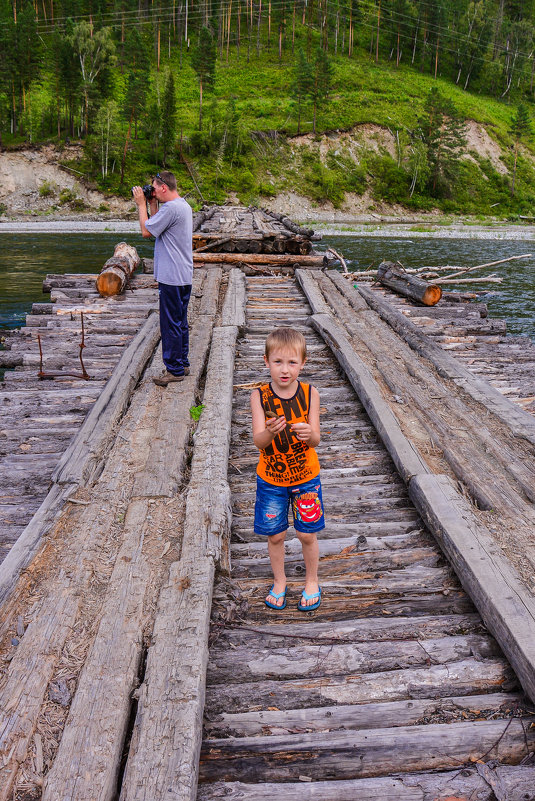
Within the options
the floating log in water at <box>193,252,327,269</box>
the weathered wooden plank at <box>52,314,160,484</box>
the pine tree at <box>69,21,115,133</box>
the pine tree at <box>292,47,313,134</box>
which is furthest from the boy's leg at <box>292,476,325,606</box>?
the pine tree at <box>292,47,313,134</box>

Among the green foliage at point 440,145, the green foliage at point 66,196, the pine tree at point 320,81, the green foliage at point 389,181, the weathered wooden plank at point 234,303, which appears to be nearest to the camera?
the weathered wooden plank at point 234,303

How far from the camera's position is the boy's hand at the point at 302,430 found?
2764 millimetres

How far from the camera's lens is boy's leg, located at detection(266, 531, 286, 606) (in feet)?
9.72

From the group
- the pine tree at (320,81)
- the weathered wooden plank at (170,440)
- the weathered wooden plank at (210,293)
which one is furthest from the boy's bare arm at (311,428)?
the pine tree at (320,81)

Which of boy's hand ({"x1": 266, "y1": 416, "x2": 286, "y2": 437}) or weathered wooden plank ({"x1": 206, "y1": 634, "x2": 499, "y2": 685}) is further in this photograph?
boy's hand ({"x1": 266, "y1": 416, "x2": 286, "y2": 437})

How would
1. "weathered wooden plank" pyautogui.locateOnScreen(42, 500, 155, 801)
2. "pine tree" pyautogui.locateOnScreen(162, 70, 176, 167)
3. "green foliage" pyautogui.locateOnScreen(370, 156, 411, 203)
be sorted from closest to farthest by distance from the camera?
"weathered wooden plank" pyautogui.locateOnScreen(42, 500, 155, 801)
"pine tree" pyautogui.locateOnScreen(162, 70, 176, 167)
"green foliage" pyautogui.locateOnScreen(370, 156, 411, 203)

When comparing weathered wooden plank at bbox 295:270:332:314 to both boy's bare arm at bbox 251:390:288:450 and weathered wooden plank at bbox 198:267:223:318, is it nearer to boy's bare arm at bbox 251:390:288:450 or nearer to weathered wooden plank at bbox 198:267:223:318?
weathered wooden plank at bbox 198:267:223:318

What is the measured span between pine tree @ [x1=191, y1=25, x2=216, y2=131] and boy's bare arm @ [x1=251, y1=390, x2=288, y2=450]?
70.9 meters

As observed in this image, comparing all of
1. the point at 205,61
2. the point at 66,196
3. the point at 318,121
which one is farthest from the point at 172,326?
the point at 205,61

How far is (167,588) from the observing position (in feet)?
9.22

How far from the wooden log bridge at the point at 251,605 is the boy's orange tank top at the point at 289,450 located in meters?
0.61

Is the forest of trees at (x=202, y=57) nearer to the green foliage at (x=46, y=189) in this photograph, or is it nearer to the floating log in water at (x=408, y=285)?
the green foliage at (x=46, y=189)

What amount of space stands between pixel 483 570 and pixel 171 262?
3927 millimetres

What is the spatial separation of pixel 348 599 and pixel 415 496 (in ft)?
3.32
